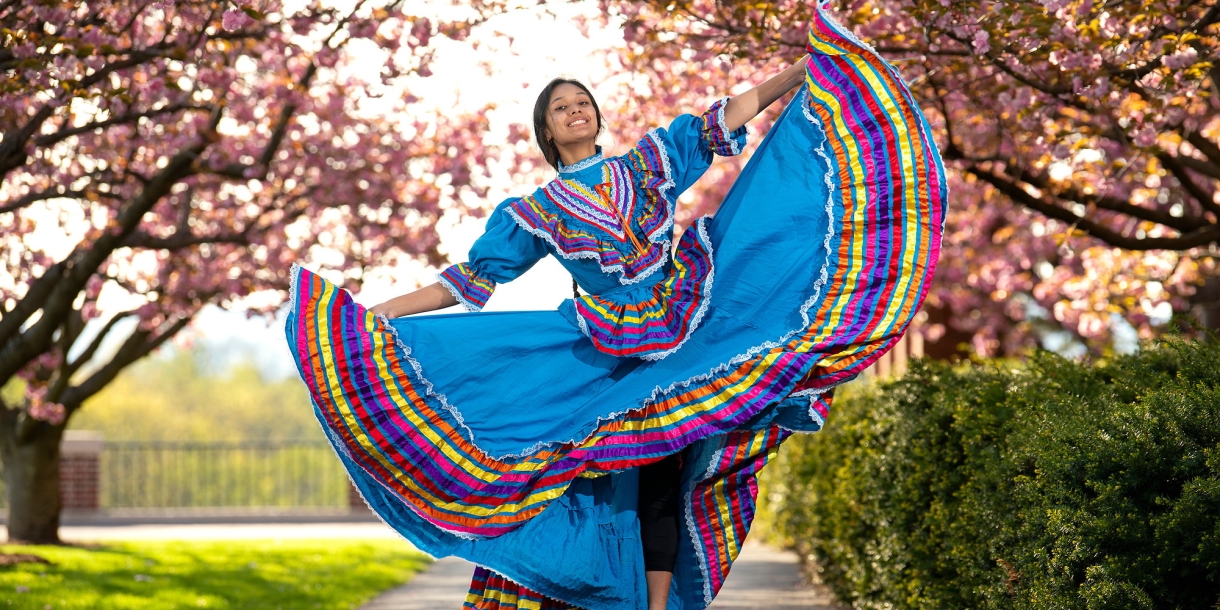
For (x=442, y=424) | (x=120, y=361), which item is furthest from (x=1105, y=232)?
(x=120, y=361)

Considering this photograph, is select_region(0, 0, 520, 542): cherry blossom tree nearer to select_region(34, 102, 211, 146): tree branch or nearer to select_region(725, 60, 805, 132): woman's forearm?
select_region(34, 102, 211, 146): tree branch

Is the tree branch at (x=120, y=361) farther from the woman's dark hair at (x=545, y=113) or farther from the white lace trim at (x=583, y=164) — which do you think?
the white lace trim at (x=583, y=164)

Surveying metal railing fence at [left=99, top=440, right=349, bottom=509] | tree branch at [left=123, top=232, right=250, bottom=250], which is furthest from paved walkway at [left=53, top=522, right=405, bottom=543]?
metal railing fence at [left=99, top=440, right=349, bottom=509]

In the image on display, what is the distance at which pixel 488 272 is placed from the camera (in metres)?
3.55

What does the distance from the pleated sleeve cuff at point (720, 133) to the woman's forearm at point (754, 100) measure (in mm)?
18

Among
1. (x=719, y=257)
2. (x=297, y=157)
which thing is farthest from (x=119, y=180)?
(x=719, y=257)

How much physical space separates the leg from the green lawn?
3.42 meters

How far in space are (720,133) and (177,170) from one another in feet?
13.6

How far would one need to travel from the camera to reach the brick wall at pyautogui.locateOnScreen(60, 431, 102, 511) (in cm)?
1488

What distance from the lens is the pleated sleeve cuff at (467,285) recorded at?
3.52 metres

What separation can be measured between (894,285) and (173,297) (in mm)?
7254

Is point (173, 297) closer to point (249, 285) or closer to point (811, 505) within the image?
point (249, 285)

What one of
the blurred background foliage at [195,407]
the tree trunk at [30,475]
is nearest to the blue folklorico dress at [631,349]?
the tree trunk at [30,475]

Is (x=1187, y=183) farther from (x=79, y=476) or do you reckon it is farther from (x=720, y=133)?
(x=79, y=476)
